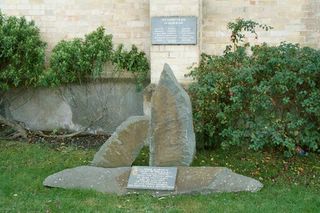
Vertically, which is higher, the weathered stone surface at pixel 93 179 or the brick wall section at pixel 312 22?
the brick wall section at pixel 312 22

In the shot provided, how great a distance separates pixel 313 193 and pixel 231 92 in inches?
79.5

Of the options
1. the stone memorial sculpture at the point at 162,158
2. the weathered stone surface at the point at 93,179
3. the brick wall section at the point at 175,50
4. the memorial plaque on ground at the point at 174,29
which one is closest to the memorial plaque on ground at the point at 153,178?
the stone memorial sculpture at the point at 162,158

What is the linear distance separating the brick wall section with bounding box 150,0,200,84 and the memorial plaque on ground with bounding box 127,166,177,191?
285cm

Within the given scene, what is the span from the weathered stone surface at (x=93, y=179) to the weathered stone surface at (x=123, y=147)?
0.15 metres

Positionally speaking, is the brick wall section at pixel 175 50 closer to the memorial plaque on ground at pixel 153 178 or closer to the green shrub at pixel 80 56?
the green shrub at pixel 80 56

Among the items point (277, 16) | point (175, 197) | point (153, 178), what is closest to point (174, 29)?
point (277, 16)

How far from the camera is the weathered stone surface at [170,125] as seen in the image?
6.88 m

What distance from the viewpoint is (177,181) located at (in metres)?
6.75

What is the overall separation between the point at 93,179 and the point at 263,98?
9.01 ft

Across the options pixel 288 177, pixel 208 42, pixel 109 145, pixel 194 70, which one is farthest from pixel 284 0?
pixel 109 145

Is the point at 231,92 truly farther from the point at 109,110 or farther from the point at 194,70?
the point at 109,110

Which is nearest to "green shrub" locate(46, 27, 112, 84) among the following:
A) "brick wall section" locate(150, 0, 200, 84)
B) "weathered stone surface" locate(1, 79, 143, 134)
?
"weathered stone surface" locate(1, 79, 143, 134)

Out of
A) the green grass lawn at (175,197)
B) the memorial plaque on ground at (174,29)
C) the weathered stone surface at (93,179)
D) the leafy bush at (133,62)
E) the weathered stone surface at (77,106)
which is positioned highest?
the memorial plaque on ground at (174,29)

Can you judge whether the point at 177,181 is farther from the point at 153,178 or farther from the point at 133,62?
the point at 133,62
